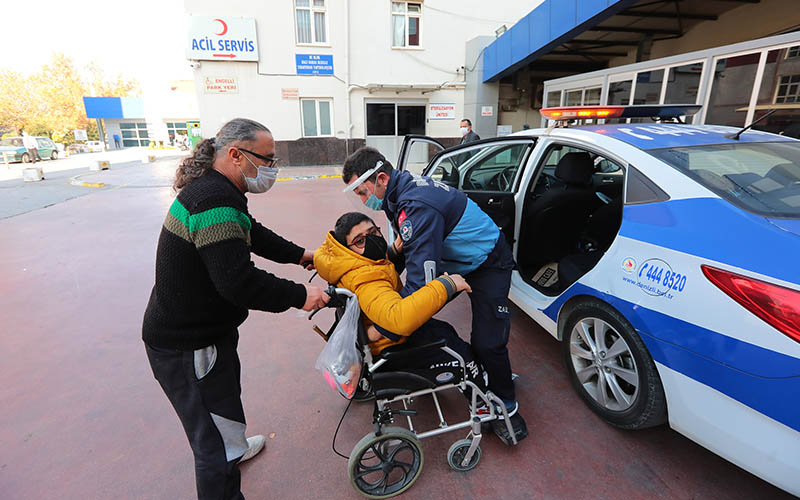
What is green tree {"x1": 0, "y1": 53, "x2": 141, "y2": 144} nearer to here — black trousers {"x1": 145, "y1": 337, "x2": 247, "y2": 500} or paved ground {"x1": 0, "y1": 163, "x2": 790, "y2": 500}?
paved ground {"x1": 0, "y1": 163, "x2": 790, "y2": 500}

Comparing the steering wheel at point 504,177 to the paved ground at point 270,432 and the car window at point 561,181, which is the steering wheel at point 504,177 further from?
the paved ground at point 270,432

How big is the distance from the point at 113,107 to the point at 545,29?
48.1m

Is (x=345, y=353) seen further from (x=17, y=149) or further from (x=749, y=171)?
(x=17, y=149)

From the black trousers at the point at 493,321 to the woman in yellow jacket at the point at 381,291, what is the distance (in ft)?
0.67

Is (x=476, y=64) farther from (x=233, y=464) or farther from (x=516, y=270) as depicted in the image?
(x=233, y=464)

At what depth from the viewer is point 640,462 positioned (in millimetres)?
2062

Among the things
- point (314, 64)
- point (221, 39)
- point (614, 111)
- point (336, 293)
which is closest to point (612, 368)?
point (336, 293)

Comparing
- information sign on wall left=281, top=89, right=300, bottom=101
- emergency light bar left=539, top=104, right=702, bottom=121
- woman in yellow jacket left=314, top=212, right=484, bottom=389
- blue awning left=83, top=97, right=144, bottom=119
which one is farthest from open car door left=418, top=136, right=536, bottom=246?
blue awning left=83, top=97, right=144, bottom=119

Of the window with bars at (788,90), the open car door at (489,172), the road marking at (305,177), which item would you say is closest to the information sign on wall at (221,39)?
the road marking at (305,177)

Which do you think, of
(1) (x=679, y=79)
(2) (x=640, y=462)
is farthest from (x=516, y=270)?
(1) (x=679, y=79)

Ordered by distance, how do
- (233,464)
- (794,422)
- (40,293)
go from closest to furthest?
(794,422)
(233,464)
(40,293)

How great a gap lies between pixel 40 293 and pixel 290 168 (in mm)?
11639

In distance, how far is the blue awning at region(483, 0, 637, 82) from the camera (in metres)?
8.04

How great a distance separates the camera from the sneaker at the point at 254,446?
214 cm
